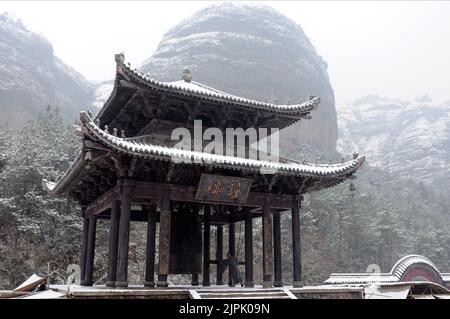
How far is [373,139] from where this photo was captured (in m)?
155

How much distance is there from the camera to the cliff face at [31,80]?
2810 inches

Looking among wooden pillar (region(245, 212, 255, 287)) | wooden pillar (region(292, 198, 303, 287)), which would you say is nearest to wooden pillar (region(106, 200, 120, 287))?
wooden pillar (region(245, 212, 255, 287))

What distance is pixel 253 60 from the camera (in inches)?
3339

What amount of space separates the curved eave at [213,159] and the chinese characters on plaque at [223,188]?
0.62m

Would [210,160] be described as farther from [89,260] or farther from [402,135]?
[402,135]

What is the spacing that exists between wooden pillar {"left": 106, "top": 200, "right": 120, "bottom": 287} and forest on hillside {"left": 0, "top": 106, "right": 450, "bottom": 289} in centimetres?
302

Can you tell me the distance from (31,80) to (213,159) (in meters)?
73.8

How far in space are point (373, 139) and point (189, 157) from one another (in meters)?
153

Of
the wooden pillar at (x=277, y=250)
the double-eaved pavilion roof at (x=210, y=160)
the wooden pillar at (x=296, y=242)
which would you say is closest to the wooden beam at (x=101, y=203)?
the double-eaved pavilion roof at (x=210, y=160)

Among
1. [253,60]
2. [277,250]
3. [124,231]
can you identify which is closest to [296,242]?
[277,250]

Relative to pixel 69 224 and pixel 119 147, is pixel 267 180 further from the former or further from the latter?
pixel 69 224
